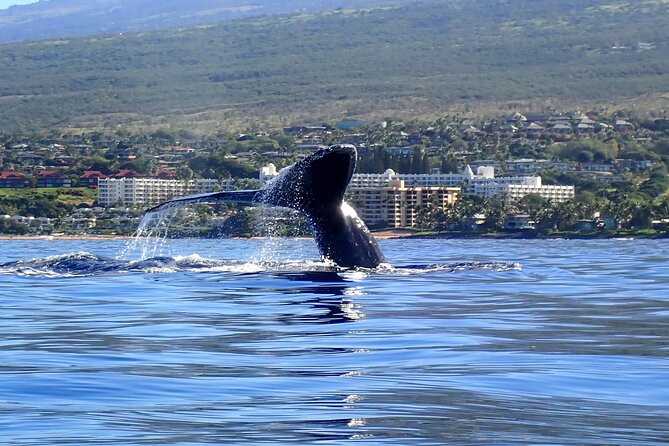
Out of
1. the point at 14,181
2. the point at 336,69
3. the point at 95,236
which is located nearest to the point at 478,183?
the point at 14,181

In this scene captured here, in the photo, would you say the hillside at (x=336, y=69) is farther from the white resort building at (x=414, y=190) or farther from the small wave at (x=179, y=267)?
the small wave at (x=179, y=267)

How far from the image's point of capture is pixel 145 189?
96.4 meters

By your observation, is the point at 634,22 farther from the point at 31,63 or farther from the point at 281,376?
the point at 281,376

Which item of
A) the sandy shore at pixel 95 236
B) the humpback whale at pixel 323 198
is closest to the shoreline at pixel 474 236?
the sandy shore at pixel 95 236

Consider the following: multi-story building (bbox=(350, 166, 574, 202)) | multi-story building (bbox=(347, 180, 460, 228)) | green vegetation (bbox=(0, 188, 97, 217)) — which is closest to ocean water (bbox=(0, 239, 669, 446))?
multi-story building (bbox=(347, 180, 460, 228))

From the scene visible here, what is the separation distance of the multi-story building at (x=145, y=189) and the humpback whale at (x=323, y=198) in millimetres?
69853

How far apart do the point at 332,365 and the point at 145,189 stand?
3412 inches

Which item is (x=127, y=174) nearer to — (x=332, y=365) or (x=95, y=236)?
(x=95, y=236)

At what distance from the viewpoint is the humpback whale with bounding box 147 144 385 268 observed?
730 inches

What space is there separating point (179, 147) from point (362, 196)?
158 feet

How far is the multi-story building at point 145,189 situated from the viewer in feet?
302

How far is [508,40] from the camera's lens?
604 ft

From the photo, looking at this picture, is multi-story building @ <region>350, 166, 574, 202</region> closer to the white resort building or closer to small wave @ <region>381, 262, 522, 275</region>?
the white resort building

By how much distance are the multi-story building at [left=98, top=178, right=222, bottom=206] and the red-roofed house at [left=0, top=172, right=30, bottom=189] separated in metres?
5.44
